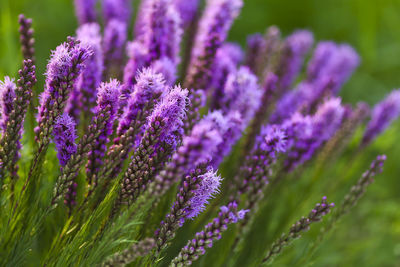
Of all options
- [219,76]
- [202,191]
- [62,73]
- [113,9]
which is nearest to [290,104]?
[219,76]

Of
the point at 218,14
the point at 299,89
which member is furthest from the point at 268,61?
the point at 218,14

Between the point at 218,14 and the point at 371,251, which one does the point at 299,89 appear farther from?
the point at 371,251

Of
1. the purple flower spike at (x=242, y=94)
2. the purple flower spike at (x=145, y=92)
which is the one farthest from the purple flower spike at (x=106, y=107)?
the purple flower spike at (x=242, y=94)

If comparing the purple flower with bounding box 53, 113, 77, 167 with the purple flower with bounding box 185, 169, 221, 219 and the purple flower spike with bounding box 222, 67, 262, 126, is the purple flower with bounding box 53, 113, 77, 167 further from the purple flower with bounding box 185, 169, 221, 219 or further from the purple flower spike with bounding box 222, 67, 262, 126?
the purple flower spike with bounding box 222, 67, 262, 126

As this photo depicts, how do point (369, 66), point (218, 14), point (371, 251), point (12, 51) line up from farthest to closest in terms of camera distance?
point (369, 66) → point (371, 251) → point (12, 51) → point (218, 14)

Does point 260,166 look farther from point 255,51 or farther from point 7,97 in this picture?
point 255,51

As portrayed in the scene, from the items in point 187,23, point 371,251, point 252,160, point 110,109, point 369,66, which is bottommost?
point 110,109
